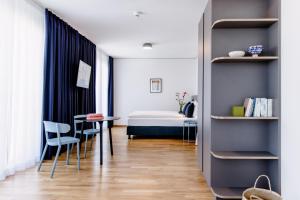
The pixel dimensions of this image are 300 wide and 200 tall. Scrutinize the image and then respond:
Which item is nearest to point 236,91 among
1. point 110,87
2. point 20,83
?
point 20,83

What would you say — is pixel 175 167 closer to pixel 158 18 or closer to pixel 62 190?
pixel 62 190

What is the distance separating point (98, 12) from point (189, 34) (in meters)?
2.21

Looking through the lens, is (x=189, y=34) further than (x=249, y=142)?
Yes

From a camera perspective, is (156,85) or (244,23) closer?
(244,23)

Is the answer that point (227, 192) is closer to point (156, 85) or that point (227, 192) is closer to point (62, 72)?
point (62, 72)

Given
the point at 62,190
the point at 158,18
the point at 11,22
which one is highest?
the point at 158,18

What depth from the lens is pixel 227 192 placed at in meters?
2.37

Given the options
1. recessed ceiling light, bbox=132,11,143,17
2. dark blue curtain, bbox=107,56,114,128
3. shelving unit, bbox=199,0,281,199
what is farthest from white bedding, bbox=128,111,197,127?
shelving unit, bbox=199,0,281,199

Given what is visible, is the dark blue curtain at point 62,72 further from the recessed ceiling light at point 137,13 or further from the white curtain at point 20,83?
the recessed ceiling light at point 137,13

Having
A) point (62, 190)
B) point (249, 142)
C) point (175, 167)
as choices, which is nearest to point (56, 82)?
point (62, 190)

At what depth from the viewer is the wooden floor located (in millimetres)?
2494

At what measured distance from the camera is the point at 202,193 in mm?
2549

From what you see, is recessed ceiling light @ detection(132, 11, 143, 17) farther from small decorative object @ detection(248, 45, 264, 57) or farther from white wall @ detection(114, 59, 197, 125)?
white wall @ detection(114, 59, 197, 125)
